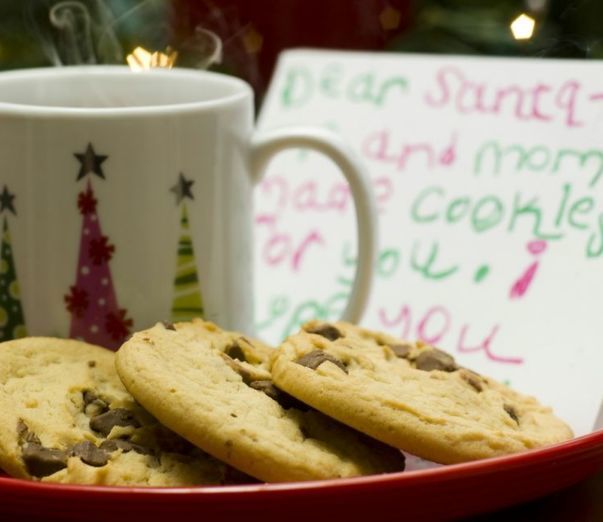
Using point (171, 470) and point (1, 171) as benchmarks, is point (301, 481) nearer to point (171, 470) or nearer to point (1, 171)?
point (171, 470)

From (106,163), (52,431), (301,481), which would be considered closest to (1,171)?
(106,163)

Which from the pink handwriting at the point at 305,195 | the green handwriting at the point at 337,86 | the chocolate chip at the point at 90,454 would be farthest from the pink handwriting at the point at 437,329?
the chocolate chip at the point at 90,454

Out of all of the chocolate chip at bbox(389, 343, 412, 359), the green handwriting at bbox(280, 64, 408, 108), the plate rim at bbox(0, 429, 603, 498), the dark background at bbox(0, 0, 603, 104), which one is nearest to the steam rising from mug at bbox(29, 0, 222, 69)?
the dark background at bbox(0, 0, 603, 104)

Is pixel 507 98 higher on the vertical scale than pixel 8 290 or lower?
higher

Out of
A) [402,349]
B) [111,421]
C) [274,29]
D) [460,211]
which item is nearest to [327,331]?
[402,349]

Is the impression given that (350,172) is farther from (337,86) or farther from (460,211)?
(337,86)

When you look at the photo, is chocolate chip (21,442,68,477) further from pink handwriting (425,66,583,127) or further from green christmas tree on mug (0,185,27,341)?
pink handwriting (425,66,583,127)
